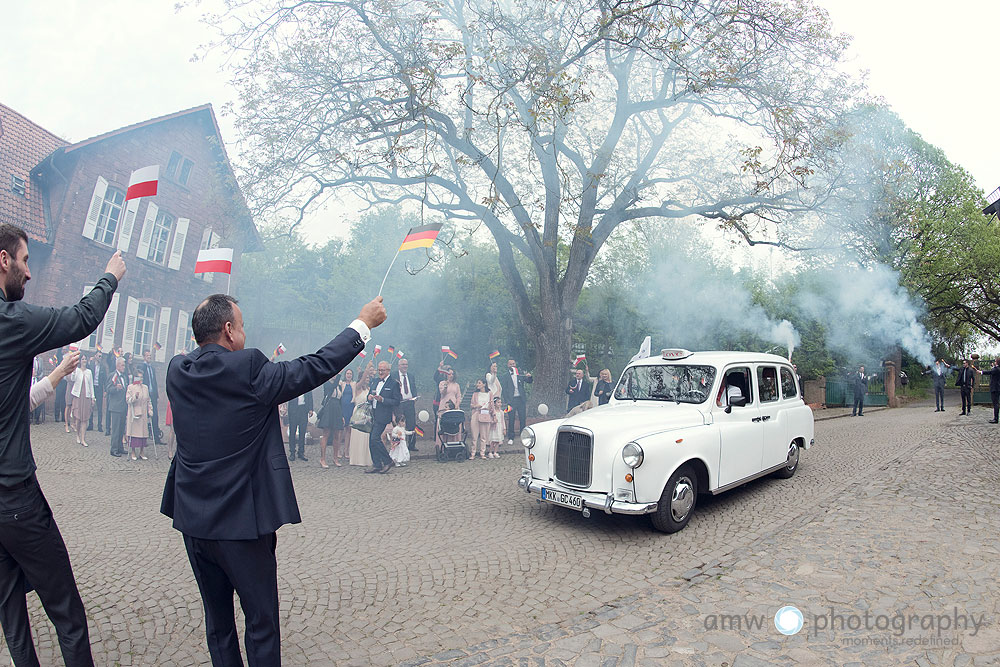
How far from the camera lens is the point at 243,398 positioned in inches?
105

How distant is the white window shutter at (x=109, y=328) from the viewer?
1809 centimetres

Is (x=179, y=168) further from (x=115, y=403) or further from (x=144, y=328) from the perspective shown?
(x=115, y=403)

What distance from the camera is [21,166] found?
1700 centimetres

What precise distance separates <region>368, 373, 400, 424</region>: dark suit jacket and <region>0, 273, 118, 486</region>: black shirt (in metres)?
7.04

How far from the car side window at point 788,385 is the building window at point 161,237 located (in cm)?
2046

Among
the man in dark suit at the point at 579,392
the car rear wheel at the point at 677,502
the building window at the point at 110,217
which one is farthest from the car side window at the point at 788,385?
the building window at the point at 110,217

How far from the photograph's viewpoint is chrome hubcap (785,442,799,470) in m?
8.32

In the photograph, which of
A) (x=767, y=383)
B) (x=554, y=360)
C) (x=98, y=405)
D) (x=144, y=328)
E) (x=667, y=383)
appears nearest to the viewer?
(x=667, y=383)

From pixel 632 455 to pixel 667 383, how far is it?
204 centimetres

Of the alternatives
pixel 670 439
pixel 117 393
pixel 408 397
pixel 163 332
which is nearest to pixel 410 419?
pixel 408 397

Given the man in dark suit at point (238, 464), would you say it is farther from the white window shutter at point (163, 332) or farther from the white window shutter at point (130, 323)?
the white window shutter at point (163, 332)

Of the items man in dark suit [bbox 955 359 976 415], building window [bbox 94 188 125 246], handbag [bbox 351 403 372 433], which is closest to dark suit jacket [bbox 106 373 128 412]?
handbag [bbox 351 403 372 433]

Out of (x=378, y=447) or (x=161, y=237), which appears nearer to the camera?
(x=378, y=447)

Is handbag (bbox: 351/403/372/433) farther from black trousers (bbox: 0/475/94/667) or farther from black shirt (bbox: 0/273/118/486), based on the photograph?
black shirt (bbox: 0/273/118/486)
